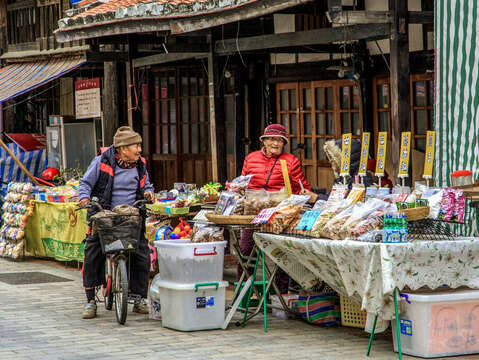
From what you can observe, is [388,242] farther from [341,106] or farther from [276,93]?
[276,93]

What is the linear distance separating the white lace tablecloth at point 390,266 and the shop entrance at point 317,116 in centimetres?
629

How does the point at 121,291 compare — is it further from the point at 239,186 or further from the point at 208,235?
the point at 239,186

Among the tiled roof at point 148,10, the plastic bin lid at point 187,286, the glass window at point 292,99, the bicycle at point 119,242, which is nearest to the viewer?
the plastic bin lid at point 187,286

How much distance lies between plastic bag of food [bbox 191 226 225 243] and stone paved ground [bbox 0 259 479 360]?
2.96 feet

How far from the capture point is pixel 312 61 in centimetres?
1500

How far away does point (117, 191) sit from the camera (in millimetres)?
9977

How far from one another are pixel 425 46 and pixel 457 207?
4.91 m

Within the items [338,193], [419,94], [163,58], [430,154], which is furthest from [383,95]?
[338,193]

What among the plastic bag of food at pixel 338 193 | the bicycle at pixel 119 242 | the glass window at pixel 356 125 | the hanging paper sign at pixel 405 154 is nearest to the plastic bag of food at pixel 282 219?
the plastic bag of food at pixel 338 193

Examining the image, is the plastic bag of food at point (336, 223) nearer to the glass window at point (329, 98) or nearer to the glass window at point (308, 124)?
the glass window at point (329, 98)

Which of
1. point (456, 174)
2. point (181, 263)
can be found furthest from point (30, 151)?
point (456, 174)

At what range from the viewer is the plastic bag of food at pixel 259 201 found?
9188 mm

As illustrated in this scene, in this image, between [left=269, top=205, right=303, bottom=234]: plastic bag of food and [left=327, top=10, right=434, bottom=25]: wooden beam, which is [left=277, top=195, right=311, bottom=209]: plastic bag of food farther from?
[left=327, top=10, right=434, bottom=25]: wooden beam

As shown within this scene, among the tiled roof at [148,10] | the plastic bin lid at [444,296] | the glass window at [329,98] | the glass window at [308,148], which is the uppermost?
the tiled roof at [148,10]
